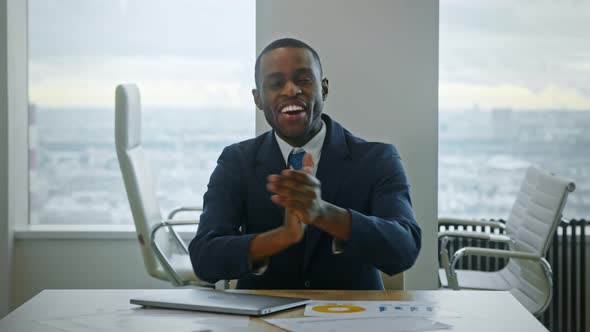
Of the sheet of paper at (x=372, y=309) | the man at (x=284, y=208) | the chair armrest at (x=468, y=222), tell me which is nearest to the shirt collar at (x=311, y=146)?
the man at (x=284, y=208)

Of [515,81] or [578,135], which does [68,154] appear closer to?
[515,81]

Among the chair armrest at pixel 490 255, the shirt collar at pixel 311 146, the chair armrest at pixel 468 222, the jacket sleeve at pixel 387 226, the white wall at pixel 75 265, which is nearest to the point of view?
the jacket sleeve at pixel 387 226

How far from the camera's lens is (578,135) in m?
4.77

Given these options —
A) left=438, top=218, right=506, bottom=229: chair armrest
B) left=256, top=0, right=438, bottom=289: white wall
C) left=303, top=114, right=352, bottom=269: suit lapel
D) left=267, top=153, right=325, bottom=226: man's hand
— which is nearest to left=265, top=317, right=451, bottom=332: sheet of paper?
left=267, top=153, right=325, bottom=226: man's hand

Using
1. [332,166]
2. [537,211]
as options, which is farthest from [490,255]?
[332,166]

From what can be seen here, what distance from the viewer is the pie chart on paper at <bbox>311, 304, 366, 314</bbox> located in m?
1.82

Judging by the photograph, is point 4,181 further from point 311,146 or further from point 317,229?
point 317,229

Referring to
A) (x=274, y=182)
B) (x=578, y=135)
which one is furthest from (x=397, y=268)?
(x=578, y=135)

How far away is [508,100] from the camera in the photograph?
474 centimetres

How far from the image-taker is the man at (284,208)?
2.19 meters

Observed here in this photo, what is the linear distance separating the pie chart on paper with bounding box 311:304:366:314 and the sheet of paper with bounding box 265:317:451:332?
0.07 meters

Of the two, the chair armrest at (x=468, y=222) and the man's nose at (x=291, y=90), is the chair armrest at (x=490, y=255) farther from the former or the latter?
the man's nose at (x=291, y=90)

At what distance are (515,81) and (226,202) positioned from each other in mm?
2772

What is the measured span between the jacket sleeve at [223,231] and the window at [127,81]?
227 cm
